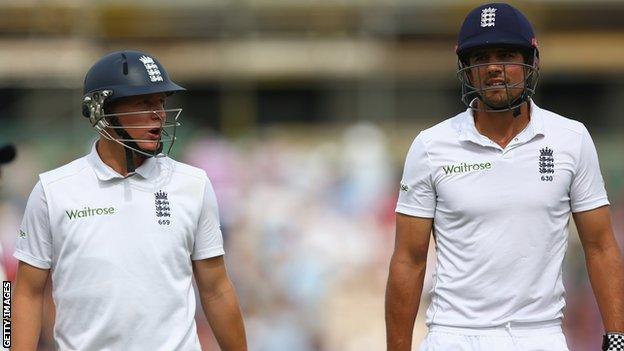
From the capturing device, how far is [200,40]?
20.9m

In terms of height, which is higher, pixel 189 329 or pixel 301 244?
pixel 189 329

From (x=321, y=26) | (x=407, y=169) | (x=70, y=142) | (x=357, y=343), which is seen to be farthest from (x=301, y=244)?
(x=321, y=26)

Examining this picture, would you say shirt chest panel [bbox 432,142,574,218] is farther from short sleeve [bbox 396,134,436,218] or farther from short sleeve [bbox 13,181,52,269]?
short sleeve [bbox 13,181,52,269]

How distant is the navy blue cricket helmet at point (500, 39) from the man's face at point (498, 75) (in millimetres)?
21

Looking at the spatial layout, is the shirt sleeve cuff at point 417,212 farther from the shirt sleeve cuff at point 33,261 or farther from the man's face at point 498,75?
the shirt sleeve cuff at point 33,261

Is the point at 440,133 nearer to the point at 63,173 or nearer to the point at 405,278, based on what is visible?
the point at 405,278

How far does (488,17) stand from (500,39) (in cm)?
15

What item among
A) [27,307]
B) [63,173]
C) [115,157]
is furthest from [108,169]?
[27,307]

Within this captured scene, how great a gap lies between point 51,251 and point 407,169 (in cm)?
152

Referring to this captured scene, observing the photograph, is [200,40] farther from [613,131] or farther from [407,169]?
[407,169]

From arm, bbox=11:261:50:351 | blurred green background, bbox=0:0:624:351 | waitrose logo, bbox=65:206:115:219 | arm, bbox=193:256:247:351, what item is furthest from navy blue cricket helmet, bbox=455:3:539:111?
blurred green background, bbox=0:0:624:351

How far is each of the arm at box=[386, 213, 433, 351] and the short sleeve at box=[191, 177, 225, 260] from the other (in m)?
0.75

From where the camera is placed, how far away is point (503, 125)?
6195 millimetres
